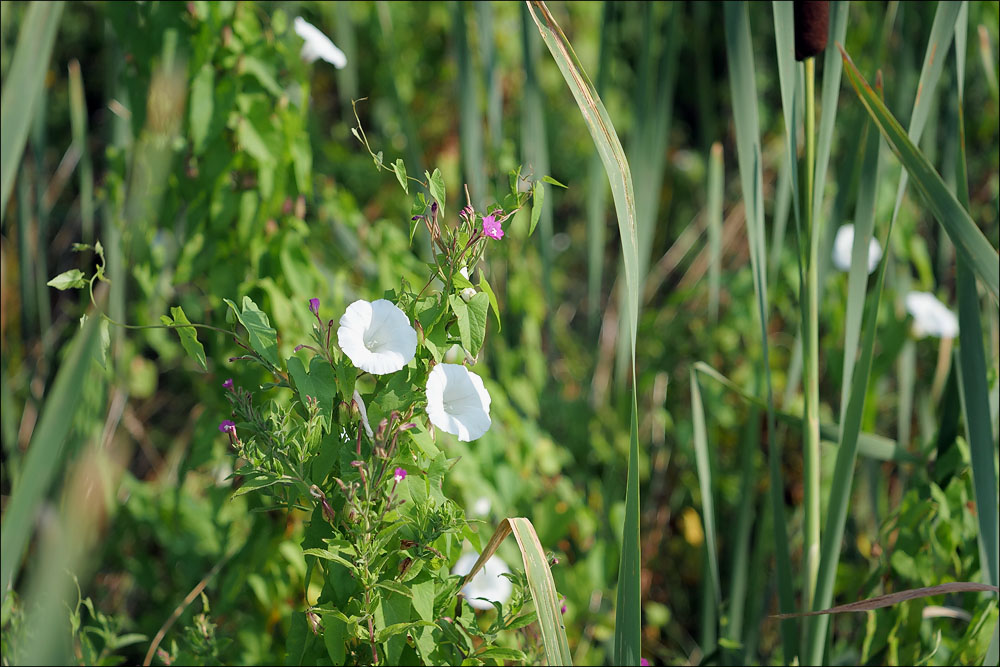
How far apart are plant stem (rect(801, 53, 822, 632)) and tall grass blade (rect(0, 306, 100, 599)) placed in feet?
1.69

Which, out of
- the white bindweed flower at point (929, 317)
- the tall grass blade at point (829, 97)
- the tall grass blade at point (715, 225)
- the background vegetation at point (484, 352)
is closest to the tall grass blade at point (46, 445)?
the background vegetation at point (484, 352)

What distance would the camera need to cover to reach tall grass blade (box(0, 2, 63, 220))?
598mm

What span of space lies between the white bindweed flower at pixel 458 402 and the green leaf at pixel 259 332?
0.10 metres

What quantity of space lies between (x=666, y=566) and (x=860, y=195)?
2.64 ft

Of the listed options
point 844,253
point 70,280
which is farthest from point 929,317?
point 70,280

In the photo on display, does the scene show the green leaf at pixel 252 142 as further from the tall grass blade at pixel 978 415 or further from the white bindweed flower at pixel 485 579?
the tall grass blade at pixel 978 415

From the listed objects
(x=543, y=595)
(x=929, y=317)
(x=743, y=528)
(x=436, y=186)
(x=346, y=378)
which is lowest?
(x=743, y=528)

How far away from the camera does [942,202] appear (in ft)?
1.88

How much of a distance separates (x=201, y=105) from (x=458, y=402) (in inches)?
18.4

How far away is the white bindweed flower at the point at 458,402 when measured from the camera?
1.65ft

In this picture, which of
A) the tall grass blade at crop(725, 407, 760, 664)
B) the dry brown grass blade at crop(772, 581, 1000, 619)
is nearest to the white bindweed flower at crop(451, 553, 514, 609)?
the tall grass blade at crop(725, 407, 760, 664)

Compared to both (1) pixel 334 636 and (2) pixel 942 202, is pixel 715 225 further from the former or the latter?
(1) pixel 334 636

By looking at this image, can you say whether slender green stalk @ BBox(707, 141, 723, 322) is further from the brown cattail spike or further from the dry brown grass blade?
the dry brown grass blade

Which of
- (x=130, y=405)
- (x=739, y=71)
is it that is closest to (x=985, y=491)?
(x=739, y=71)
